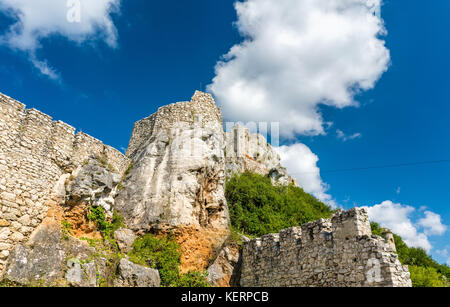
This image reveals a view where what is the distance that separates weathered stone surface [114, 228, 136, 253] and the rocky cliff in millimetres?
45

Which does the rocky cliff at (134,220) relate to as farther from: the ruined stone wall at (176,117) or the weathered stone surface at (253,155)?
the weathered stone surface at (253,155)

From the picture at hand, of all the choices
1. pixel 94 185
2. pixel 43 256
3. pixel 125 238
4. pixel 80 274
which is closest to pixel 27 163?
pixel 94 185

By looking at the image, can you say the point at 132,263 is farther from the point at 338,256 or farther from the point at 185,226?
the point at 338,256

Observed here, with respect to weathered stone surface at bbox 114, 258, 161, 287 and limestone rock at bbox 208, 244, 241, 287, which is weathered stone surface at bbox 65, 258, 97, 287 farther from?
limestone rock at bbox 208, 244, 241, 287

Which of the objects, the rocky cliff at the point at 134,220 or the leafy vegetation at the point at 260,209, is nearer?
the rocky cliff at the point at 134,220

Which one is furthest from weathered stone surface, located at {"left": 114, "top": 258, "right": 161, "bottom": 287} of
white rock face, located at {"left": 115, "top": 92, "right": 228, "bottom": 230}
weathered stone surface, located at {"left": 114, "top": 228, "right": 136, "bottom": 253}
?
white rock face, located at {"left": 115, "top": 92, "right": 228, "bottom": 230}

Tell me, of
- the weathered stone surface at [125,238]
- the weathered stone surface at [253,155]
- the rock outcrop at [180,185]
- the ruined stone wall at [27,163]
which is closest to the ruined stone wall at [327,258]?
the rock outcrop at [180,185]

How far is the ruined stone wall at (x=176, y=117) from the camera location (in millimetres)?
18453

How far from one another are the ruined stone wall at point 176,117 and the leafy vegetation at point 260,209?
16.3 ft

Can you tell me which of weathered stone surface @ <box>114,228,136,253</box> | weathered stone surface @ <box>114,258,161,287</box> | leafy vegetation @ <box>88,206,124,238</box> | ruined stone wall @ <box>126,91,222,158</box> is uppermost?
ruined stone wall @ <box>126,91,222,158</box>

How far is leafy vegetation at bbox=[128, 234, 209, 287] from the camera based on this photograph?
1222 centimetres

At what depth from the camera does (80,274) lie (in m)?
10.2

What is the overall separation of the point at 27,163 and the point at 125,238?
456 centimetres
